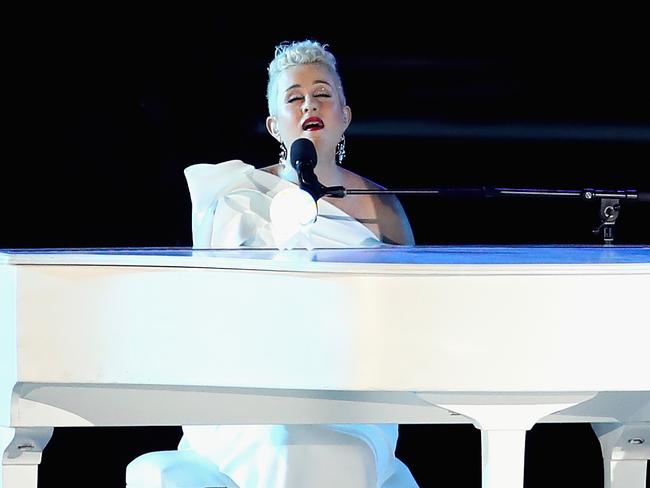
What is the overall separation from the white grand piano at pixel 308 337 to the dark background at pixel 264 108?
3.53 ft

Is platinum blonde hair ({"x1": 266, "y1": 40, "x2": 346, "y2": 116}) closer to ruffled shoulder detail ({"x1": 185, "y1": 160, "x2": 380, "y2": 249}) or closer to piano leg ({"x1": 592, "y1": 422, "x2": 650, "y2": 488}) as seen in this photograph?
ruffled shoulder detail ({"x1": 185, "y1": 160, "x2": 380, "y2": 249})

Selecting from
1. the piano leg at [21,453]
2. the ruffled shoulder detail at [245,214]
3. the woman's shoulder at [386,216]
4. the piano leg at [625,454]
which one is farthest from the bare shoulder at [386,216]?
the piano leg at [21,453]

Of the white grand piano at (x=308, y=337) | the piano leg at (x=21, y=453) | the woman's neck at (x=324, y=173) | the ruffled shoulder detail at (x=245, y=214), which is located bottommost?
the piano leg at (x=21, y=453)

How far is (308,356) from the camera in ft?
6.42

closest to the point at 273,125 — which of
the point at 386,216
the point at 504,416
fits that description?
the point at 386,216

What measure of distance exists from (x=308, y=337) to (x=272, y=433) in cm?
52

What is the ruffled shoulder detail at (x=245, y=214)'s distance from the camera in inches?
105

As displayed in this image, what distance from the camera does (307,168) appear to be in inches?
96.3

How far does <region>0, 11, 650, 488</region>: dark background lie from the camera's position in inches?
129

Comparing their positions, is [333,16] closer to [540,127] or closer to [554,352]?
[540,127]

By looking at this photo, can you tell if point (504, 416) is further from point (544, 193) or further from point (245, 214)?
point (245, 214)

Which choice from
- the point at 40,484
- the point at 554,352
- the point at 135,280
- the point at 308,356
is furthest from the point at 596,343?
the point at 40,484

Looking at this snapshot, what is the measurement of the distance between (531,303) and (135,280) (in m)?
0.59

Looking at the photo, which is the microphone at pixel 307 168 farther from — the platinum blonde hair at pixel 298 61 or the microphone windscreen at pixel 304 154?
the platinum blonde hair at pixel 298 61
